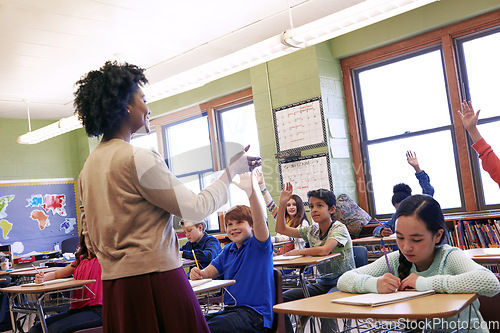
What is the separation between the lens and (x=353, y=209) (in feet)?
16.7

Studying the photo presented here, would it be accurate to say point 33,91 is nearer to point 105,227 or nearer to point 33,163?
point 33,163

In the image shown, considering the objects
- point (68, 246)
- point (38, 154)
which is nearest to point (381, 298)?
point (68, 246)

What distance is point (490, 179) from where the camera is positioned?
453cm

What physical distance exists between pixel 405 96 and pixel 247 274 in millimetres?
3424

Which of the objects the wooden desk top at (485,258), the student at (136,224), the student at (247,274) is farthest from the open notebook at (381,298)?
the wooden desk top at (485,258)

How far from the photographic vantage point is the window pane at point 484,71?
14.8ft

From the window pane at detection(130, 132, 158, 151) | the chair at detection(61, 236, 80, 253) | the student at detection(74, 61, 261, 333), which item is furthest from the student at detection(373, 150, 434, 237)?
the chair at detection(61, 236, 80, 253)

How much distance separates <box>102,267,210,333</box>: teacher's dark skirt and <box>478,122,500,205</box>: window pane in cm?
393

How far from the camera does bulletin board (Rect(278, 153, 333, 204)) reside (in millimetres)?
5309

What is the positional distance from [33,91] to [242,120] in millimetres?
2888

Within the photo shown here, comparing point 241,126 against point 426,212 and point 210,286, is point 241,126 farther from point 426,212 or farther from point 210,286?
point 426,212

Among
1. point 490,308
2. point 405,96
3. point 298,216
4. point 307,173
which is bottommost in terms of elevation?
point 490,308

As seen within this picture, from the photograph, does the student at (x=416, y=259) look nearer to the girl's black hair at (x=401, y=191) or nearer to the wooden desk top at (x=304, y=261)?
the wooden desk top at (x=304, y=261)

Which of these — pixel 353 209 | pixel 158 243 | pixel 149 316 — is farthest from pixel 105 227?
pixel 353 209
